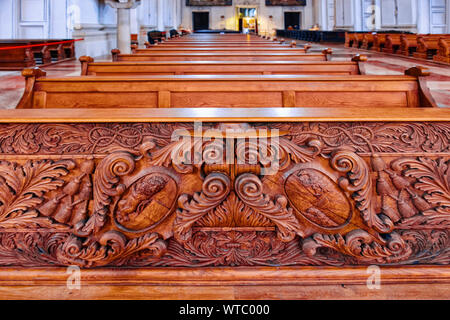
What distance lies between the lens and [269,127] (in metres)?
1.23

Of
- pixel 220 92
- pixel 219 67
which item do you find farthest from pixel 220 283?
pixel 219 67

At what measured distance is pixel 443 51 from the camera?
761 centimetres

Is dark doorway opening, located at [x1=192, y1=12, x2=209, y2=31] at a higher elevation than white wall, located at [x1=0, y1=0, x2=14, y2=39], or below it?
higher

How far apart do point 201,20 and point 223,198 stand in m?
29.3

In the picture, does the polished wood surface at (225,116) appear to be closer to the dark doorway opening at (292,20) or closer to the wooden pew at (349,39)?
the wooden pew at (349,39)

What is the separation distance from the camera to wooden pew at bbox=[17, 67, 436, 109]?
6.86 feet

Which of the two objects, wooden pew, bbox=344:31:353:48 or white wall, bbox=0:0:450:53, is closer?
white wall, bbox=0:0:450:53

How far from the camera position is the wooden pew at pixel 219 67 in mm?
2887

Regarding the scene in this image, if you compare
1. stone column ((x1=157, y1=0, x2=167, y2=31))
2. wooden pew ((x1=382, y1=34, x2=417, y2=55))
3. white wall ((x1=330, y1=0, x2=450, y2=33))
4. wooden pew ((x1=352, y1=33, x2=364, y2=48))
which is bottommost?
wooden pew ((x1=382, y1=34, x2=417, y2=55))

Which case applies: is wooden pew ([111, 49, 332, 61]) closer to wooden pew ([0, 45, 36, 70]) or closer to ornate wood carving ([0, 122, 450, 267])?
ornate wood carving ([0, 122, 450, 267])

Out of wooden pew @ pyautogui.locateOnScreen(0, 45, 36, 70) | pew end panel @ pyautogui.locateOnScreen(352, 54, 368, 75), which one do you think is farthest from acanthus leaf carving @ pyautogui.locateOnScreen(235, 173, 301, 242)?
wooden pew @ pyautogui.locateOnScreen(0, 45, 36, 70)

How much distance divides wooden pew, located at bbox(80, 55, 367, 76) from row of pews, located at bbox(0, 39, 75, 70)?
459 centimetres

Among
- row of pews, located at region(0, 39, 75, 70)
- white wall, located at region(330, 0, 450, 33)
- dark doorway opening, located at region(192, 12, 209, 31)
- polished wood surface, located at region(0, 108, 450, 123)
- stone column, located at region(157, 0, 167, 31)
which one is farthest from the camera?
dark doorway opening, located at region(192, 12, 209, 31)
